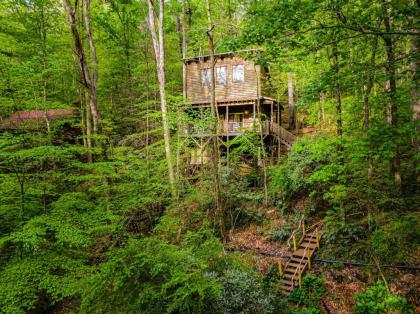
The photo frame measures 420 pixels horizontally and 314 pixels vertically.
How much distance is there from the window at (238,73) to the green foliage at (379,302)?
16993 mm

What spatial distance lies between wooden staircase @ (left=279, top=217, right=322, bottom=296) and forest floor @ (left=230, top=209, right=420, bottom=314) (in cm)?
47

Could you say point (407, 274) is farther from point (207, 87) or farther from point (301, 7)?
point (207, 87)

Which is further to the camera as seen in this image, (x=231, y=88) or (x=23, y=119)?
(x=231, y=88)

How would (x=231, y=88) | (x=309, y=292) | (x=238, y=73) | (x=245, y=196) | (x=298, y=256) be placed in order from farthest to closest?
(x=231, y=88), (x=238, y=73), (x=245, y=196), (x=298, y=256), (x=309, y=292)

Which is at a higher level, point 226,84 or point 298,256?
point 226,84

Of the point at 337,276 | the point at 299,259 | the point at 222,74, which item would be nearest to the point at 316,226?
the point at 299,259

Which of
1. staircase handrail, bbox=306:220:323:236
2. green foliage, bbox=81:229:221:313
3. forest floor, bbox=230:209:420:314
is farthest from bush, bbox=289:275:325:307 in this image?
green foliage, bbox=81:229:221:313

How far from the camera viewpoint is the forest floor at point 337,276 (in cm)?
816

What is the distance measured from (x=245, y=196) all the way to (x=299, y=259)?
4951 mm

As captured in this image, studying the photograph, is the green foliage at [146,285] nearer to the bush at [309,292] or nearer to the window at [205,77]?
the bush at [309,292]

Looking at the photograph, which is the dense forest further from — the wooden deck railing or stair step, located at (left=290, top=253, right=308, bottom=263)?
the wooden deck railing

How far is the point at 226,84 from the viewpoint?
860 inches

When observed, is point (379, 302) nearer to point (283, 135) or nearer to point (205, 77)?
point (283, 135)

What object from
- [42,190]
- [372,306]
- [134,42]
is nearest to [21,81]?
[42,190]
